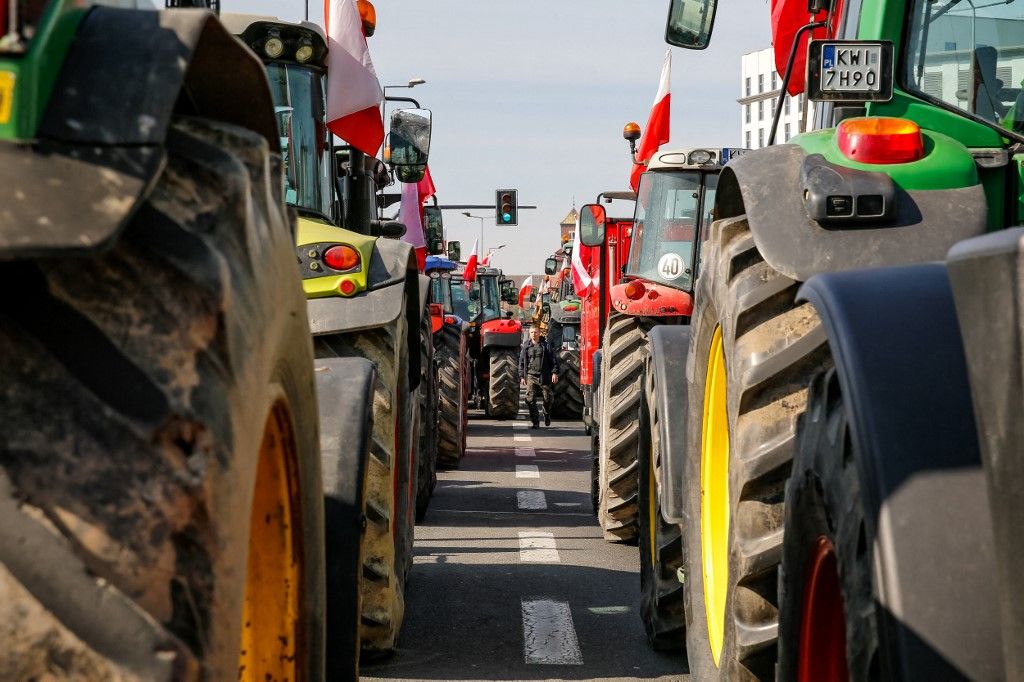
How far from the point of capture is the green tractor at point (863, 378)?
6.04ft

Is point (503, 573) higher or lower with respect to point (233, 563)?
lower

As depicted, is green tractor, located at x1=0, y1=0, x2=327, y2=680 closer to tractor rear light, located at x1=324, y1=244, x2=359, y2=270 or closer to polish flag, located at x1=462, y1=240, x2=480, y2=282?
tractor rear light, located at x1=324, y1=244, x2=359, y2=270

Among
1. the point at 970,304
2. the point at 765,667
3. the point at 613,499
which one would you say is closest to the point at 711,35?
the point at 765,667

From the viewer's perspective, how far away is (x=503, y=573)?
816 centimetres

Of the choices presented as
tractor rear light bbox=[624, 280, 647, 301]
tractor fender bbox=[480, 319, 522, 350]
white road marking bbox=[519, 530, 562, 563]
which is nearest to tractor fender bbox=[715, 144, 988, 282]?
white road marking bbox=[519, 530, 562, 563]

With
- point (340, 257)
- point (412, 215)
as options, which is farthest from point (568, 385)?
point (340, 257)

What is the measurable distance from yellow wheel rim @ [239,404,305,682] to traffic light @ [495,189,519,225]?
2582 cm

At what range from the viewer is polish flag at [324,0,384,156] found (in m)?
8.29

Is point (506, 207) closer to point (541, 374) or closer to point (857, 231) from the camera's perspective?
point (541, 374)

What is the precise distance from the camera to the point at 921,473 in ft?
6.40

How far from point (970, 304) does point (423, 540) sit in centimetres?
791

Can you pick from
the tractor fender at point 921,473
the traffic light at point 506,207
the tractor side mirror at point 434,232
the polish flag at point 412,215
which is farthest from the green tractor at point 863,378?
the traffic light at point 506,207

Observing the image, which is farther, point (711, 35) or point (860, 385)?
point (711, 35)

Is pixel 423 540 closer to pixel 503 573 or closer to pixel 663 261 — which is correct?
pixel 503 573
